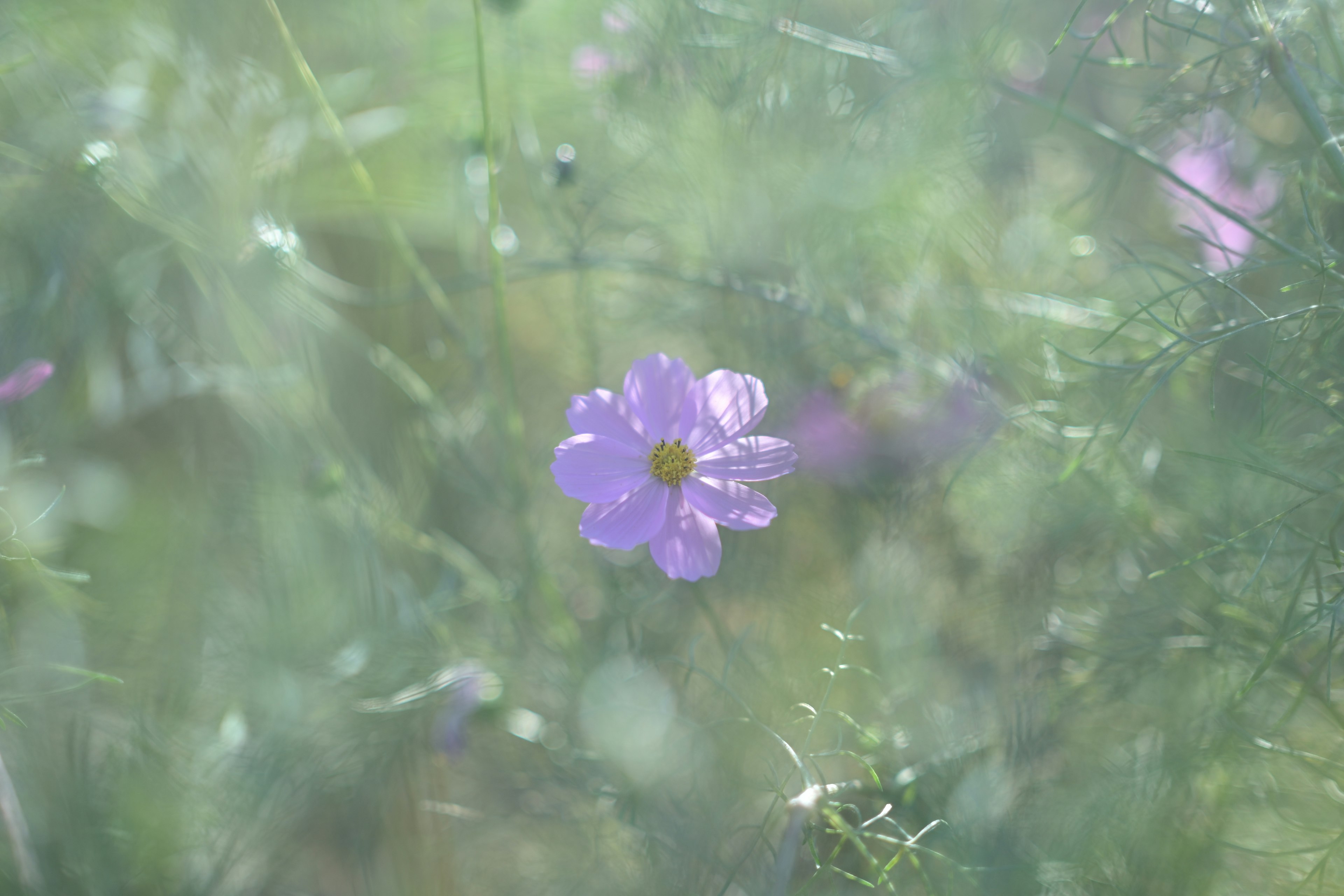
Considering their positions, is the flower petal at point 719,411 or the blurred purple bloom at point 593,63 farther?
the blurred purple bloom at point 593,63

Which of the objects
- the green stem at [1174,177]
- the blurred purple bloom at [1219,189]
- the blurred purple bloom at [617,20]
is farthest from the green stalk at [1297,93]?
the blurred purple bloom at [617,20]

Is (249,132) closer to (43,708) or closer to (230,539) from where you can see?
(230,539)

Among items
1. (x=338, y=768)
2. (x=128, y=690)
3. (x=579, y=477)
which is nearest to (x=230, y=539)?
(x=128, y=690)

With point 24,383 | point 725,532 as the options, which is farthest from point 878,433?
point 24,383

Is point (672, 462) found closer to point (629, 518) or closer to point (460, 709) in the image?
point (629, 518)

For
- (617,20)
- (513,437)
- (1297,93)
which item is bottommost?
(513,437)

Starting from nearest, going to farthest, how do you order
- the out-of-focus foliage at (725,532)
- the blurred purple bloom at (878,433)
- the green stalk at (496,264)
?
the green stalk at (496,264) < the out-of-focus foliage at (725,532) < the blurred purple bloom at (878,433)

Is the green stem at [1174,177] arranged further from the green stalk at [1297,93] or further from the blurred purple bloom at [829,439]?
the blurred purple bloom at [829,439]
